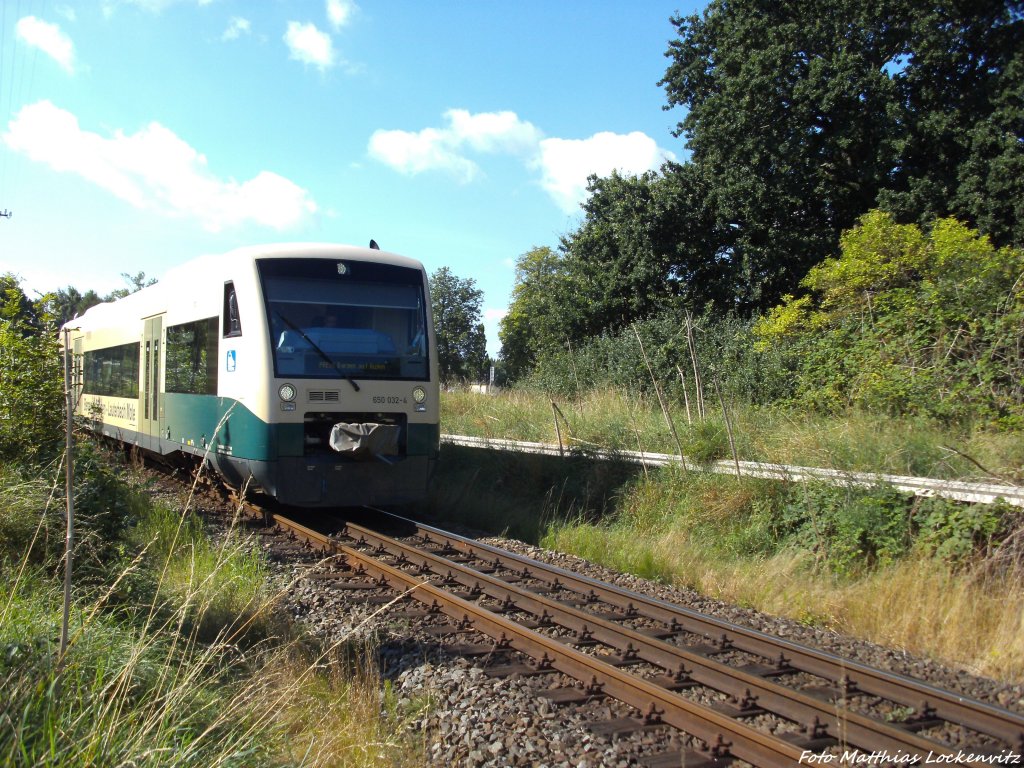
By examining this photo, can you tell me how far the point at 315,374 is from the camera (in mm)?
9352

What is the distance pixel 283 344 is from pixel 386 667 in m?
4.74

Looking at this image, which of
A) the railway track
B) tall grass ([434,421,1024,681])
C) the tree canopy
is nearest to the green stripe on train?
tall grass ([434,421,1024,681])

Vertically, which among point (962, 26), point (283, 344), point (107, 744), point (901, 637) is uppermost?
point (962, 26)

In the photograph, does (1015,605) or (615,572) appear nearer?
(1015,605)

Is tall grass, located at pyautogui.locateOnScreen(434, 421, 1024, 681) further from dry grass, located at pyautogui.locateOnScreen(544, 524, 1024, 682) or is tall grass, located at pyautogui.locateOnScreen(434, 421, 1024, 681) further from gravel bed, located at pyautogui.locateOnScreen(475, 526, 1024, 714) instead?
gravel bed, located at pyautogui.locateOnScreen(475, 526, 1024, 714)

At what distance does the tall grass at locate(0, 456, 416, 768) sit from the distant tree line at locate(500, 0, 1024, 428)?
15.3 m

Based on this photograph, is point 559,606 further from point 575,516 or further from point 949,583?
point 575,516

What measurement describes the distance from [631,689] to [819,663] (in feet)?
4.48

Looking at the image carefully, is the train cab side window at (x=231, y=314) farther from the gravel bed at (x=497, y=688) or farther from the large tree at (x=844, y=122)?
the large tree at (x=844, y=122)

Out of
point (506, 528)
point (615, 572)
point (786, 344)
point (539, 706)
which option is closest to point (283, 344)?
point (506, 528)

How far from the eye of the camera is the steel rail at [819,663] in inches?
172

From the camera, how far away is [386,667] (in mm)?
5492

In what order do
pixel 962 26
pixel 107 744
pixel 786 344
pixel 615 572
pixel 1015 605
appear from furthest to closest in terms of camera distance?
pixel 962 26 < pixel 786 344 < pixel 615 572 < pixel 1015 605 < pixel 107 744

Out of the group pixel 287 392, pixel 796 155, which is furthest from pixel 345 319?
pixel 796 155
